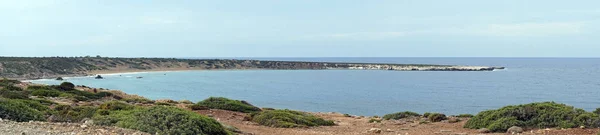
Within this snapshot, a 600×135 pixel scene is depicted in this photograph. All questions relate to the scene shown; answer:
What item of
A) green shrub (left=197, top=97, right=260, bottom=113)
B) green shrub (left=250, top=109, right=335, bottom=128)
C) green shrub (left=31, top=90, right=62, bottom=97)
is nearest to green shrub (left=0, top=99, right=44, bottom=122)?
green shrub (left=250, top=109, right=335, bottom=128)

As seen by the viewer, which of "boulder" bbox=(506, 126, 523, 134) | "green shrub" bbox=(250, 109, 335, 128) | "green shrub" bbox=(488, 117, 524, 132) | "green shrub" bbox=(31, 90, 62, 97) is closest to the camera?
"boulder" bbox=(506, 126, 523, 134)

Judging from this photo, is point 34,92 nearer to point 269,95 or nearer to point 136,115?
point 136,115

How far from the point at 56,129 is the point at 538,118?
14.8 metres

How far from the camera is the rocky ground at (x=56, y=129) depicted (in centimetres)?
920

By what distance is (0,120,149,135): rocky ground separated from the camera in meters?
9.20

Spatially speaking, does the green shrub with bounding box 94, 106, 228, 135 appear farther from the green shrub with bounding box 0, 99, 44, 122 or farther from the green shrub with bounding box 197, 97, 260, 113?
the green shrub with bounding box 197, 97, 260, 113

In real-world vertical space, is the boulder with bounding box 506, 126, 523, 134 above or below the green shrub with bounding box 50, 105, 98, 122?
below

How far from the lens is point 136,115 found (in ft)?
38.2

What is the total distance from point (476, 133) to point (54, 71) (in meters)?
92.6

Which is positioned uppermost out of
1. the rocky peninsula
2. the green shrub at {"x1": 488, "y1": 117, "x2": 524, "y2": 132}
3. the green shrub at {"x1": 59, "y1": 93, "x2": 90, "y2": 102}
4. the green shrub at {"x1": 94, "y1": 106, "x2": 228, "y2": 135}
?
the green shrub at {"x1": 94, "y1": 106, "x2": 228, "y2": 135}

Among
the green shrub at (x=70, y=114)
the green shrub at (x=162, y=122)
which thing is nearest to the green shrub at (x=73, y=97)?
the green shrub at (x=70, y=114)

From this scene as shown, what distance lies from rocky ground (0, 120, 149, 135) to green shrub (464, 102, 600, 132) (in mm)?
12323

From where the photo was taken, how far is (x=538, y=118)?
1694cm

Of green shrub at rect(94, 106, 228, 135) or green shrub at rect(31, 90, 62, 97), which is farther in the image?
green shrub at rect(31, 90, 62, 97)
